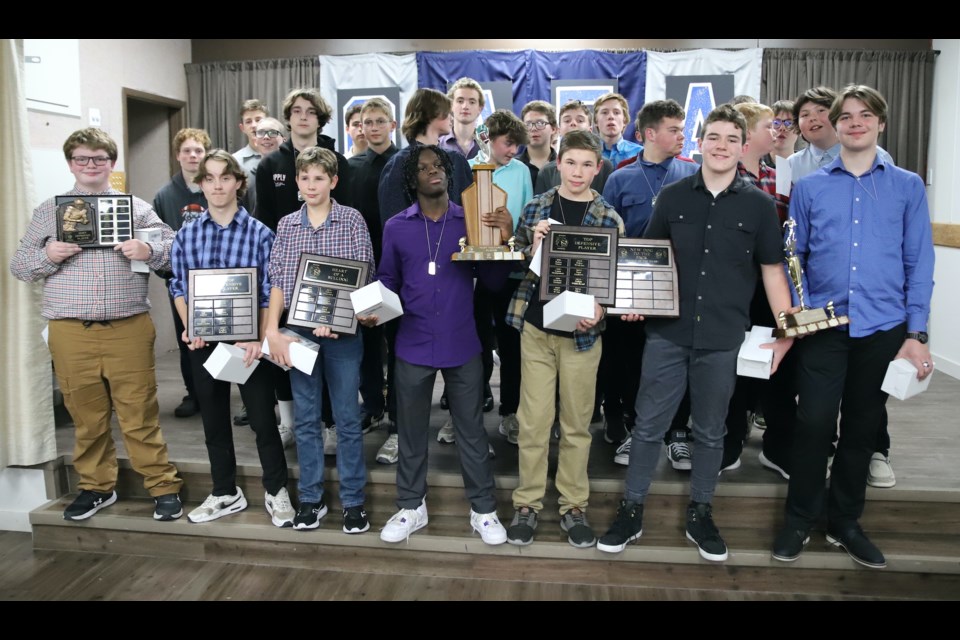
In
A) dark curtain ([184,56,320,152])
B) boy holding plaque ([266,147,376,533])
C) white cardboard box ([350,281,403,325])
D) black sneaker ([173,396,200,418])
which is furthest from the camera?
dark curtain ([184,56,320,152])

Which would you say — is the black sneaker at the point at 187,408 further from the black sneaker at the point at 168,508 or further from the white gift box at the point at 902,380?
the white gift box at the point at 902,380

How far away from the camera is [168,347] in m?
6.83

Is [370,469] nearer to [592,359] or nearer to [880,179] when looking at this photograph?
[592,359]

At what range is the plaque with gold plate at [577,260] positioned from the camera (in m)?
2.77

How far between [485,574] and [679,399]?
3.59 feet

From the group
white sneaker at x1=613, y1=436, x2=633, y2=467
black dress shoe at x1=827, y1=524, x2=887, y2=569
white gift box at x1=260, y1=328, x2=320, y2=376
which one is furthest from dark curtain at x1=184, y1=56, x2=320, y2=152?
black dress shoe at x1=827, y1=524, x2=887, y2=569

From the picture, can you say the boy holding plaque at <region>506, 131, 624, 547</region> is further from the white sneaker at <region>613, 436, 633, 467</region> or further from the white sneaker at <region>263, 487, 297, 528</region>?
the white sneaker at <region>263, 487, 297, 528</region>

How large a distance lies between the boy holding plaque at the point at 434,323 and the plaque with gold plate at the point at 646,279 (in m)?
0.47

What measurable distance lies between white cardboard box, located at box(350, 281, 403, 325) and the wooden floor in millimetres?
934

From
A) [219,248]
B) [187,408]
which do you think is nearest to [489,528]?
[219,248]

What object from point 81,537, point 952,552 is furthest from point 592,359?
point 81,537

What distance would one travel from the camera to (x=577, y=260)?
109 inches

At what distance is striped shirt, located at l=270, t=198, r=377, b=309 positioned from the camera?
3.03 meters

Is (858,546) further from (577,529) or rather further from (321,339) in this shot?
(321,339)
